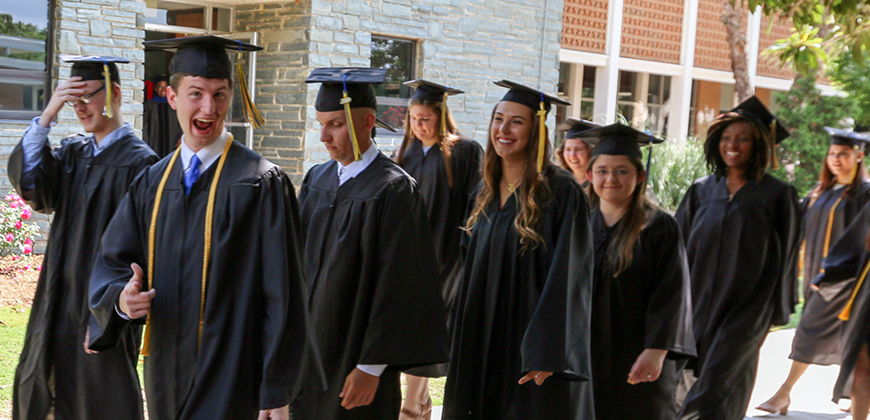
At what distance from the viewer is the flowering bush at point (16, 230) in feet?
26.7

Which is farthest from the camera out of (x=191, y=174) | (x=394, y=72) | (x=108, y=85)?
(x=394, y=72)

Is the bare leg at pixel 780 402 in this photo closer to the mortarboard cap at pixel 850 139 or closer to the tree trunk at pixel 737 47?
the mortarboard cap at pixel 850 139

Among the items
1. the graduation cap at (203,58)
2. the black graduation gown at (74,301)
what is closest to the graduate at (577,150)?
the black graduation gown at (74,301)

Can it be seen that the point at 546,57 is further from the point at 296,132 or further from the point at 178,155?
the point at 178,155

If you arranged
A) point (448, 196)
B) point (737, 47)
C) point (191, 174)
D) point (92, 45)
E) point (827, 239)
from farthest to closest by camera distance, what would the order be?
1. point (737, 47)
2. point (92, 45)
3. point (827, 239)
4. point (448, 196)
5. point (191, 174)

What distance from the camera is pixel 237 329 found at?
274cm

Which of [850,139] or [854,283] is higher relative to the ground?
[850,139]

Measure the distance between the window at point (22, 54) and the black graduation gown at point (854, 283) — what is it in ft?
24.2

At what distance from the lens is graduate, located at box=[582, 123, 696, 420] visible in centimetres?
414

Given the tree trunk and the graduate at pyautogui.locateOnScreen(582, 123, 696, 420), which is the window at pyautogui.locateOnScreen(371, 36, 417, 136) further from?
the graduate at pyautogui.locateOnScreen(582, 123, 696, 420)

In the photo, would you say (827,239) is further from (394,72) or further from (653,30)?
(653,30)

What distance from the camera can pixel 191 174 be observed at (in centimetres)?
286

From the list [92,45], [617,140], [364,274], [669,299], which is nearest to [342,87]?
[364,274]

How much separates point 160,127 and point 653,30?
10.6 metres
